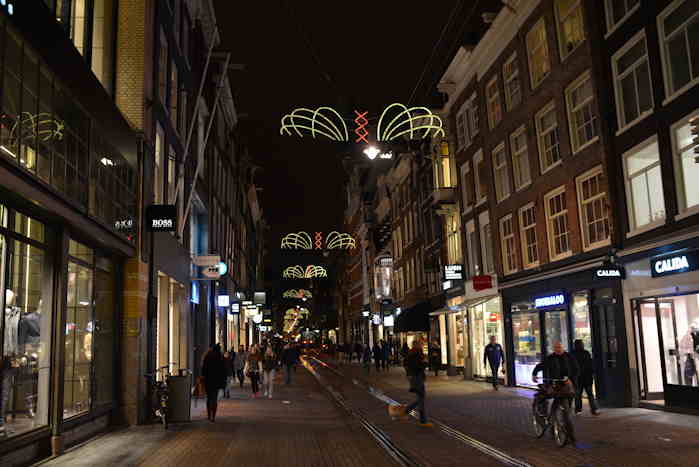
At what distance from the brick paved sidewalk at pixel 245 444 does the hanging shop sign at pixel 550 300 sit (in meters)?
8.51

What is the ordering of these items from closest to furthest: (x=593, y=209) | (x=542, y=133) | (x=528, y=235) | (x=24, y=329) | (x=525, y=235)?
(x=24, y=329) < (x=593, y=209) < (x=542, y=133) < (x=528, y=235) < (x=525, y=235)

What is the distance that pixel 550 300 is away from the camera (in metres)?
23.2

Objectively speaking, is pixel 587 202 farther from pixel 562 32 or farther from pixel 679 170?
pixel 562 32

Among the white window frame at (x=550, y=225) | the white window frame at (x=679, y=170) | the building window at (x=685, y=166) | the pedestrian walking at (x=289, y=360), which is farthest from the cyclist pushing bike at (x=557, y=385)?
the pedestrian walking at (x=289, y=360)

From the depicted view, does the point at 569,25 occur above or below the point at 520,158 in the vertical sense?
above

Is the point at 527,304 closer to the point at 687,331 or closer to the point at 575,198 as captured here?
the point at 575,198

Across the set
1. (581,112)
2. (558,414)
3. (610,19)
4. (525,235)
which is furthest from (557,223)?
(558,414)

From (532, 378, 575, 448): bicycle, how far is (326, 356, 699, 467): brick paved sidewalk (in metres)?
0.22

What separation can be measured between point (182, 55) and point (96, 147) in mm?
11801

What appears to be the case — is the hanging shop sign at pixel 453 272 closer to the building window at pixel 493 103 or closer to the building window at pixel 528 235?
the building window at pixel 528 235

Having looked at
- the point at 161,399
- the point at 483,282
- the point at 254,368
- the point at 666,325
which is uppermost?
the point at 483,282

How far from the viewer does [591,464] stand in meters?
10.4

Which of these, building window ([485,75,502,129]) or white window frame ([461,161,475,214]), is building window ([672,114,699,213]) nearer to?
building window ([485,75,502,129])

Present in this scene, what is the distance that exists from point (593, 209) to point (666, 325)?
15.3ft
